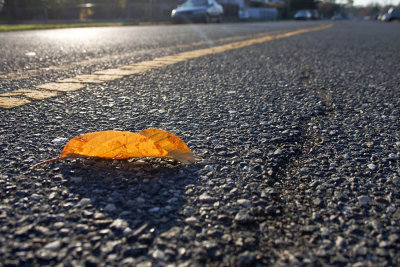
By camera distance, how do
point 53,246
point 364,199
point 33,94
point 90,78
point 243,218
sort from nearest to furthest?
point 53,246 → point 243,218 → point 364,199 → point 33,94 → point 90,78

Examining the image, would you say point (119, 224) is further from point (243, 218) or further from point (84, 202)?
point (243, 218)

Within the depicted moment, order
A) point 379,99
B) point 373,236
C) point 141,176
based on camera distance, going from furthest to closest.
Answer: point 379,99
point 141,176
point 373,236

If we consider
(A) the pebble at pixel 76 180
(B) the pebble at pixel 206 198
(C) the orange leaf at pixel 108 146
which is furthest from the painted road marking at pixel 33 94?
(B) the pebble at pixel 206 198

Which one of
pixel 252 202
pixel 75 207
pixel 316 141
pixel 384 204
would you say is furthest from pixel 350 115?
pixel 75 207

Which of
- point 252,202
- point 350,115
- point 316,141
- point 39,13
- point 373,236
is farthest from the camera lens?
point 39,13

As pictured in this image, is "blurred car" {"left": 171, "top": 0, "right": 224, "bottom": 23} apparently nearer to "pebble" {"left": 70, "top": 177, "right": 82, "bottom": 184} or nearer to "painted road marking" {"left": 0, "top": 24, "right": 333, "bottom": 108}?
"painted road marking" {"left": 0, "top": 24, "right": 333, "bottom": 108}

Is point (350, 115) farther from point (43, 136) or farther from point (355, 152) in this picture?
point (43, 136)

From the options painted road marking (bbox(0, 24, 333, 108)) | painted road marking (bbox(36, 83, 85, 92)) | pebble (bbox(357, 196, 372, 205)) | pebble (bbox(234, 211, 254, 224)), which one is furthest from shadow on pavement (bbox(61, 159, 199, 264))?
painted road marking (bbox(36, 83, 85, 92))

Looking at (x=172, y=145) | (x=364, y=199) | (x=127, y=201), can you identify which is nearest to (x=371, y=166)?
(x=364, y=199)
